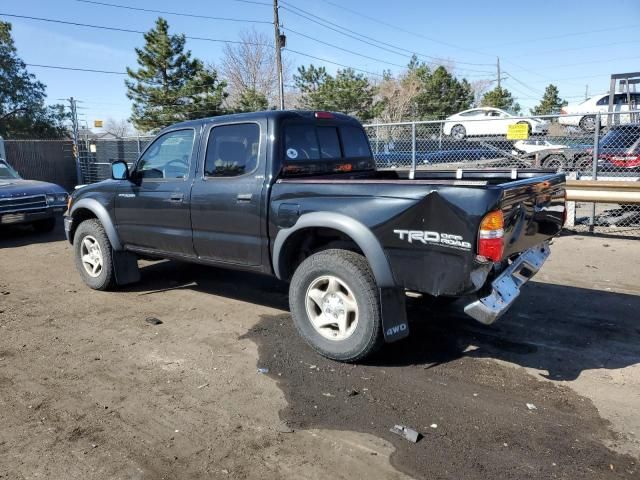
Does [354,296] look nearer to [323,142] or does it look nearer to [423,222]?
[423,222]

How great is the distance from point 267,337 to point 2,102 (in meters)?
36.4

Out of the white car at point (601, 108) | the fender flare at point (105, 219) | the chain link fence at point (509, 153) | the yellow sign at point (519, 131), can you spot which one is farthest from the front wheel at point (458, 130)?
the fender flare at point (105, 219)

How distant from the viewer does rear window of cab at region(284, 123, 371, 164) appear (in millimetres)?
4719

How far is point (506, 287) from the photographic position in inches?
149

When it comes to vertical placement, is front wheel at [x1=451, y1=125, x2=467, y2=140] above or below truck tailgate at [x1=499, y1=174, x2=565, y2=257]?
above

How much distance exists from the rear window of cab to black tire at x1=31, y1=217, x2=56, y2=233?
770 centimetres

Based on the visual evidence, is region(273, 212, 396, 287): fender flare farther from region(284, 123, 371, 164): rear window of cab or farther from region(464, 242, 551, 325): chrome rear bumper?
region(284, 123, 371, 164): rear window of cab

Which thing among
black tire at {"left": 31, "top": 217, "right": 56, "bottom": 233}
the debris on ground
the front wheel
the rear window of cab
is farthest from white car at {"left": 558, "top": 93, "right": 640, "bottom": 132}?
the debris on ground

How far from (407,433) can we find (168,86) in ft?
104

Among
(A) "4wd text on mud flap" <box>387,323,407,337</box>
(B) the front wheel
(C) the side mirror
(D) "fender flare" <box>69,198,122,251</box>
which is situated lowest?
(A) "4wd text on mud flap" <box>387,323,407,337</box>

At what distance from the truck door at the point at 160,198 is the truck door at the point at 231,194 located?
191mm

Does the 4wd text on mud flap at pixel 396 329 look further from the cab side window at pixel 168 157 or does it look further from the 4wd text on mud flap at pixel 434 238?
the cab side window at pixel 168 157

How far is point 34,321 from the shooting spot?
17.4 ft

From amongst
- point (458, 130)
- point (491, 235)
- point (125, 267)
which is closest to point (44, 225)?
point (125, 267)
